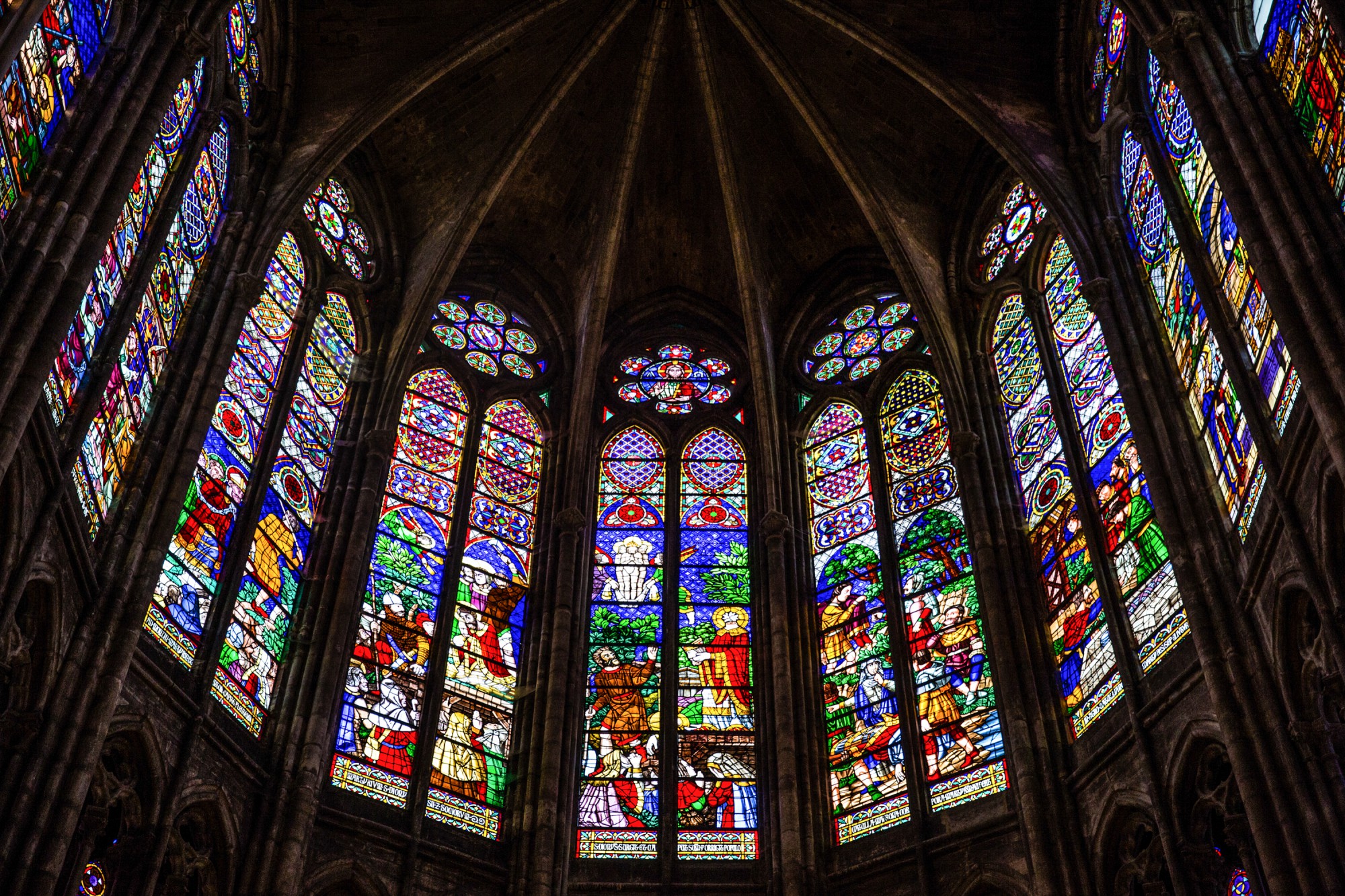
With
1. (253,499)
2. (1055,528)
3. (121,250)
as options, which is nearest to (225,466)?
(253,499)

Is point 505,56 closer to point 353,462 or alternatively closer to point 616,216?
point 616,216

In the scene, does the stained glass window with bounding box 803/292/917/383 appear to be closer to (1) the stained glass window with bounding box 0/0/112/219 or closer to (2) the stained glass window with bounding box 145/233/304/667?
(2) the stained glass window with bounding box 145/233/304/667

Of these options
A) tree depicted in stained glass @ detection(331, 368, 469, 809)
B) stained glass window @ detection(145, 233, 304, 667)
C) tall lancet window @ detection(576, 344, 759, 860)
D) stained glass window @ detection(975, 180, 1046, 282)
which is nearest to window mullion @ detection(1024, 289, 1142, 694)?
stained glass window @ detection(975, 180, 1046, 282)

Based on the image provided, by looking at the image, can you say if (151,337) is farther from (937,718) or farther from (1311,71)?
(1311,71)

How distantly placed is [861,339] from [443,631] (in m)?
7.22

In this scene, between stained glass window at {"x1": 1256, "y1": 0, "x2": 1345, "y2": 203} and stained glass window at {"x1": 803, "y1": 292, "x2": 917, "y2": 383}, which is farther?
stained glass window at {"x1": 803, "y1": 292, "x2": 917, "y2": 383}

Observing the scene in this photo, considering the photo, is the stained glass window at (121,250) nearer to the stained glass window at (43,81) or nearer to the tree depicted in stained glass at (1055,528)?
the stained glass window at (43,81)

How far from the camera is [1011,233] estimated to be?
19109mm

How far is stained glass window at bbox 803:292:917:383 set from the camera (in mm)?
20266

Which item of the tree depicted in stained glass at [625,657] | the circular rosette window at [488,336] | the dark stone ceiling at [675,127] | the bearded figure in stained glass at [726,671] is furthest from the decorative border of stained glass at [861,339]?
the bearded figure in stained glass at [726,671]

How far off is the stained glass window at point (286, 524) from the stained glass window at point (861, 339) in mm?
6189

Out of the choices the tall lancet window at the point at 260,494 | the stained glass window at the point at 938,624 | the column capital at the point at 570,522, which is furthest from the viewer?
the column capital at the point at 570,522

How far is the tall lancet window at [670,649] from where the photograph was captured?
1599 centimetres

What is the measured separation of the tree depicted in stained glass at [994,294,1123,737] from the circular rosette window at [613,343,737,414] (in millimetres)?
4079
